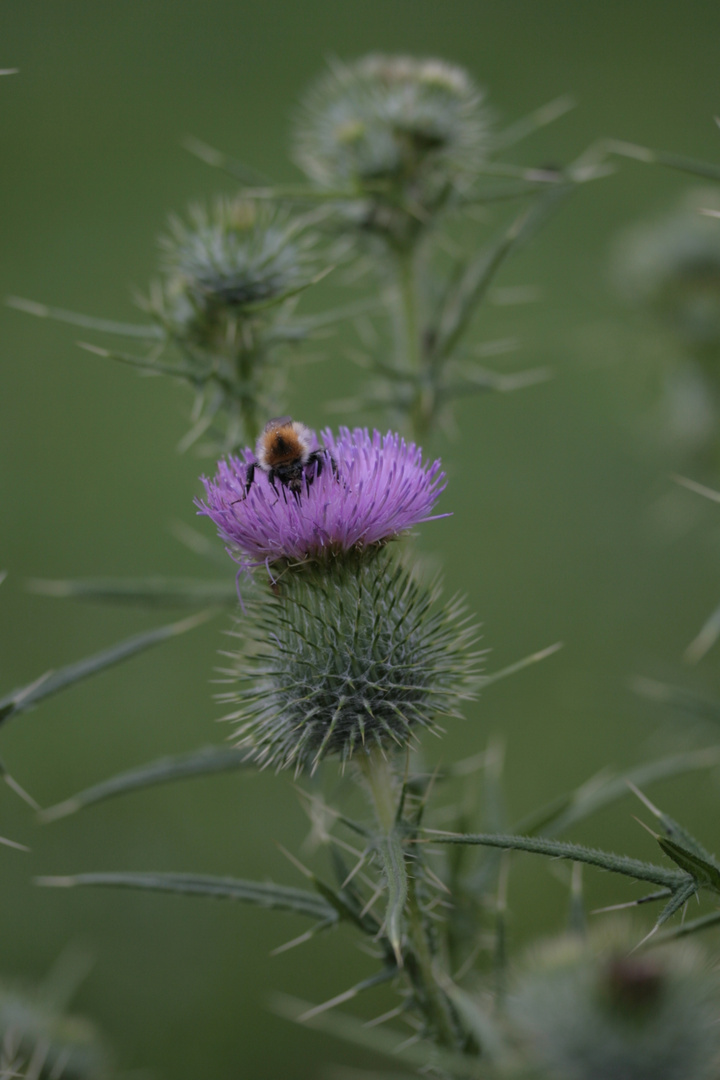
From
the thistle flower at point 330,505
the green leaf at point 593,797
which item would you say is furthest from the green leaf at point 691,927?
the thistle flower at point 330,505

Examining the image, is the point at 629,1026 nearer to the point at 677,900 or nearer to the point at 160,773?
the point at 677,900

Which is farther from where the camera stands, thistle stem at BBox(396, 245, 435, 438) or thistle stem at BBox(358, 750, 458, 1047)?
thistle stem at BBox(396, 245, 435, 438)

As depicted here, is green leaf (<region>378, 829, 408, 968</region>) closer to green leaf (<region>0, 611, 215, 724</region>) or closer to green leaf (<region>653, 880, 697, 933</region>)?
green leaf (<region>653, 880, 697, 933</region>)

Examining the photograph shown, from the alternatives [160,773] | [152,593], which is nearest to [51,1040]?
[160,773]

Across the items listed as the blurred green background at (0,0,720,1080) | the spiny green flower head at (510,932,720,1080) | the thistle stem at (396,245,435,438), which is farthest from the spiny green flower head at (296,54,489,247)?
the spiny green flower head at (510,932,720,1080)

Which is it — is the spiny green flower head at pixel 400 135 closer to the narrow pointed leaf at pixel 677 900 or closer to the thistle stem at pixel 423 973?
the thistle stem at pixel 423 973

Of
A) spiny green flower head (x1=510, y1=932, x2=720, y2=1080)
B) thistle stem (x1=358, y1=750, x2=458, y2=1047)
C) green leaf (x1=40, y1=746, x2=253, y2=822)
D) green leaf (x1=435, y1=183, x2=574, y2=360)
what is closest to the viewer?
spiny green flower head (x1=510, y1=932, x2=720, y2=1080)

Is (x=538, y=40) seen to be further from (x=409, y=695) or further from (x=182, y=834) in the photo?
(x=409, y=695)
